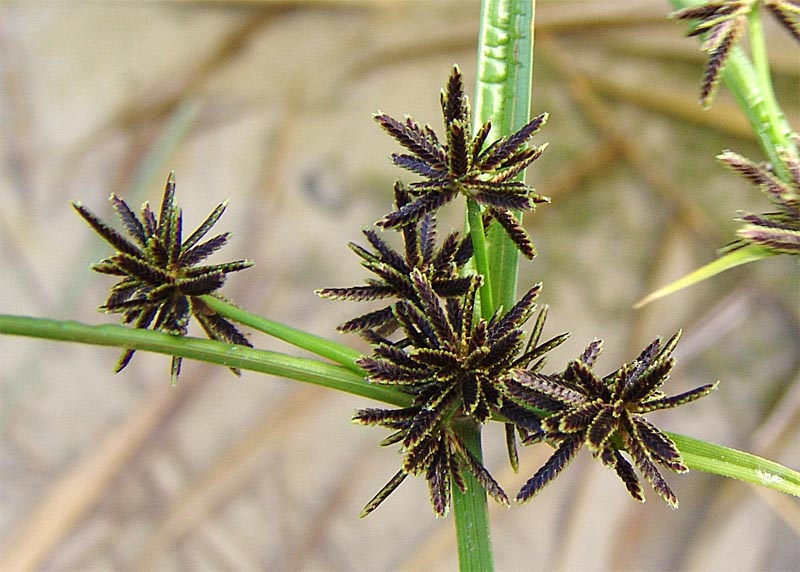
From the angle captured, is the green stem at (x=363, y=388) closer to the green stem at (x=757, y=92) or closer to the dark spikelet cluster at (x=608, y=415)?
the dark spikelet cluster at (x=608, y=415)

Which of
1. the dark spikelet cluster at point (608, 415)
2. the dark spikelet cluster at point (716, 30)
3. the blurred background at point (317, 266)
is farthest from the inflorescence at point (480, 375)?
the blurred background at point (317, 266)

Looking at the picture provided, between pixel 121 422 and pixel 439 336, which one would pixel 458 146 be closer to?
pixel 439 336

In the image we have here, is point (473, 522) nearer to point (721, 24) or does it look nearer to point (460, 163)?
point (460, 163)

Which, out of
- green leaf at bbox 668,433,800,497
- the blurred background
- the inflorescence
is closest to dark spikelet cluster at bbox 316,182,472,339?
the inflorescence

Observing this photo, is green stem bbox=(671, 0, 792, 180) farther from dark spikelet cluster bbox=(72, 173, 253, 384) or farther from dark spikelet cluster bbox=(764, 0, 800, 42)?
dark spikelet cluster bbox=(72, 173, 253, 384)

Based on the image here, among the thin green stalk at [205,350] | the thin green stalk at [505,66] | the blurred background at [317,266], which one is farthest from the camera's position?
the blurred background at [317,266]

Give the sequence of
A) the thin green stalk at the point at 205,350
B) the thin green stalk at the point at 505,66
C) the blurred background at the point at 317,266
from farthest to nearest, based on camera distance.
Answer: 1. the blurred background at the point at 317,266
2. the thin green stalk at the point at 505,66
3. the thin green stalk at the point at 205,350

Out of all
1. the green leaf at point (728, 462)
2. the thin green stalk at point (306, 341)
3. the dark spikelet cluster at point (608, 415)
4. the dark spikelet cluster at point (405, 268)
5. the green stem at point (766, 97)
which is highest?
the green stem at point (766, 97)

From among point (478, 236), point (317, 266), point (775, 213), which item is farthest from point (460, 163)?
point (317, 266)
